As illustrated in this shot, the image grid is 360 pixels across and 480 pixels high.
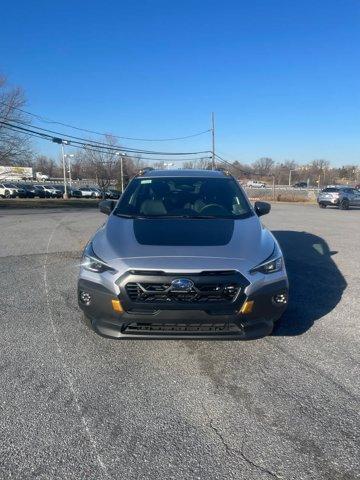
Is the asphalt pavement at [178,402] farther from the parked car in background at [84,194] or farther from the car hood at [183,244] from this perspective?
the parked car in background at [84,194]

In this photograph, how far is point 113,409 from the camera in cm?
278

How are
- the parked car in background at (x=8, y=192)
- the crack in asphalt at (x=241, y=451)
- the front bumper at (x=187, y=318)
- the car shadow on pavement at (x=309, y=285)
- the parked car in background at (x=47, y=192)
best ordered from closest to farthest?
the crack in asphalt at (x=241, y=451) < the front bumper at (x=187, y=318) < the car shadow on pavement at (x=309, y=285) < the parked car in background at (x=8, y=192) < the parked car in background at (x=47, y=192)

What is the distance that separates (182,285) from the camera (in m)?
3.15

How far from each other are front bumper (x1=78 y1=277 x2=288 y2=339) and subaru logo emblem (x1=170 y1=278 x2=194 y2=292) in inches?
5.0

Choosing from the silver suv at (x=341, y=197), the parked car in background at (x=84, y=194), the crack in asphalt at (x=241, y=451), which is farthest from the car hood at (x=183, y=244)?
the parked car in background at (x=84, y=194)

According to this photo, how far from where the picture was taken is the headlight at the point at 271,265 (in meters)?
3.35

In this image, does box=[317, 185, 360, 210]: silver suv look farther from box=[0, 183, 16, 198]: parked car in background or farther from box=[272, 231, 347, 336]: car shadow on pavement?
box=[0, 183, 16, 198]: parked car in background

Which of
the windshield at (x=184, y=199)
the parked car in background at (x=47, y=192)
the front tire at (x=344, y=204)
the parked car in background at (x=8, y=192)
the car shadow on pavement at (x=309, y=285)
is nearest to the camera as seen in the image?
the car shadow on pavement at (x=309, y=285)

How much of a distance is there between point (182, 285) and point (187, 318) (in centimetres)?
27

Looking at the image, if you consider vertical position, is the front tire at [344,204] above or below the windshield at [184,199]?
below

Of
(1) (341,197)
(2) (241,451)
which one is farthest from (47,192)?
(2) (241,451)

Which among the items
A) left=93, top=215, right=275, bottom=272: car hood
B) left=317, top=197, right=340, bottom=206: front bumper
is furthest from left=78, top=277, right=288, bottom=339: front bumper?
left=317, top=197, right=340, bottom=206: front bumper

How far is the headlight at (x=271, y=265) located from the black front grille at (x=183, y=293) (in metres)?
0.28

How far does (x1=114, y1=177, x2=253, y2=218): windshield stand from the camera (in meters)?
4.62
